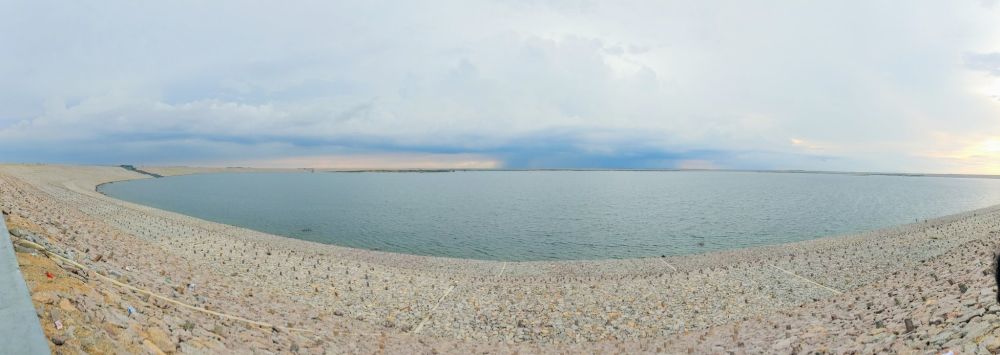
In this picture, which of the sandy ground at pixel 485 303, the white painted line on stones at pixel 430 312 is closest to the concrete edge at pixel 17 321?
the sandy ground at pixel 485 303

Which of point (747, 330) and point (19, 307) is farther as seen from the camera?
point (747, 330)

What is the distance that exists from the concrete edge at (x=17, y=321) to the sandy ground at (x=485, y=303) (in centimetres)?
101

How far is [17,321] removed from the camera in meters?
4.85

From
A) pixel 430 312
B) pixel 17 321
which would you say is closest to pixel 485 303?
pixel 430 312

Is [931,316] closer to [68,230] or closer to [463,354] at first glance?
[463,354]

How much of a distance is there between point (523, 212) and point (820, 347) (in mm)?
67165

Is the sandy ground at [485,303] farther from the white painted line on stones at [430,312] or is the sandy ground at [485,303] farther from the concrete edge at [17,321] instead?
the concrete edge at [17,321]

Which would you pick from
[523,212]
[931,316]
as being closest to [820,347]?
[931,316]

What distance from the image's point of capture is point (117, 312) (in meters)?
8.59

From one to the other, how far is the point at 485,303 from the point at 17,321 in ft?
52.7

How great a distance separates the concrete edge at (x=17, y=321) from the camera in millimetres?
4422

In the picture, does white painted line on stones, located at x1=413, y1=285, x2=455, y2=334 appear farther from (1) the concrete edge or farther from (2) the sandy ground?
(1) the concrete edge

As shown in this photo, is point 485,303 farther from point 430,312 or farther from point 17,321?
point 17,321

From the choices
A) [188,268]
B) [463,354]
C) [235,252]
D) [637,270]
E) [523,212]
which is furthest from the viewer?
[523,212]
